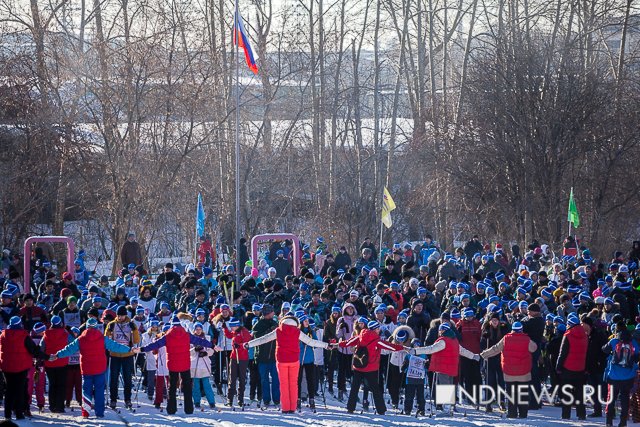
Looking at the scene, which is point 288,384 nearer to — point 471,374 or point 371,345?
point 371,345

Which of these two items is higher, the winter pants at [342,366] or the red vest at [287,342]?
the red vest at [287,342]

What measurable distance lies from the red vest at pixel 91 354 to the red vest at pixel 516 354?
19.3 ft

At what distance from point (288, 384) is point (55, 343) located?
11.5ft

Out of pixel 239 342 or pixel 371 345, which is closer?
pixel 371 345

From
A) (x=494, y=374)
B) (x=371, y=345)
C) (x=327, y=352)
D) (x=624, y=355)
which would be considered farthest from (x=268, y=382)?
(x=624, y=355)

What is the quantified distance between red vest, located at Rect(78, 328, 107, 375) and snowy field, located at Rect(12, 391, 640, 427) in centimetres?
73

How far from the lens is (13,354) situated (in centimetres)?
1594

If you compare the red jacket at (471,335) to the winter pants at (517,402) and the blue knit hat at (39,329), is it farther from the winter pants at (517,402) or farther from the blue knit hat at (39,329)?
the blue knit hat at (39,329)

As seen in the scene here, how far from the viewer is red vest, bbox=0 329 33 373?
52.3 ft

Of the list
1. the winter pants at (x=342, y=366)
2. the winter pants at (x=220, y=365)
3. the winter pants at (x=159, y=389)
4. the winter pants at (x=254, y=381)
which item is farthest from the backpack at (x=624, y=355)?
the winter pants at (x=159, y=389)

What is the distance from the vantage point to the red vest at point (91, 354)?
631 inches

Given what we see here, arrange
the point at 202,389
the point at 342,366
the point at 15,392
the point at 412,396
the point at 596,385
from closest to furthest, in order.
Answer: the point at 15,392 → the point at 596,385 → the point at 412,396 → the point at 202,389 → the point at 342,366

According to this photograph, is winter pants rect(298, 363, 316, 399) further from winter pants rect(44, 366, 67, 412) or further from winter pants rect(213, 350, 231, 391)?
winter pants rect(44, 366, 67, 412)

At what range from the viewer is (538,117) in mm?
37594
